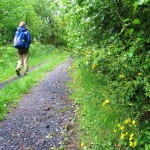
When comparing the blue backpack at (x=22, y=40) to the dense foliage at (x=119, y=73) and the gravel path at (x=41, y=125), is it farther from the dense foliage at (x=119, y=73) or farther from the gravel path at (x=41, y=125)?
the dense foliage at (x=119, y=73)

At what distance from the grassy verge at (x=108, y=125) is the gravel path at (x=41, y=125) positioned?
0.92 ft

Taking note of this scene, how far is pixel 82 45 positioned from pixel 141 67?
8.87ft

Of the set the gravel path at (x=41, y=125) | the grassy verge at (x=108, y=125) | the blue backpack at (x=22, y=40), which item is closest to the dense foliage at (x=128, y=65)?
the grassy verge at (x=108, y=125)

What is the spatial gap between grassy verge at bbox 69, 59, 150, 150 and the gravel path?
279 mm

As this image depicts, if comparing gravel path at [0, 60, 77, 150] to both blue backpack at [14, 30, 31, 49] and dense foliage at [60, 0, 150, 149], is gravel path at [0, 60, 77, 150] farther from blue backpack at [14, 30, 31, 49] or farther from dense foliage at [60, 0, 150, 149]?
blue backpack at [14, 30, 31, 49]

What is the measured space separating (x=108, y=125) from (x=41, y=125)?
5.48 ft

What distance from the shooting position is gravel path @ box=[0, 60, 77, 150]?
15.4 feet

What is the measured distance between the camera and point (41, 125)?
5.47 metres

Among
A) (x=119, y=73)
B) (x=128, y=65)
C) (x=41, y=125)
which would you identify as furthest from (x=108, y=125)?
(x=41, y=125)

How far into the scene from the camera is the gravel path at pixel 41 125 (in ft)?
15.4

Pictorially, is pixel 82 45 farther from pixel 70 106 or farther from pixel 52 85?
pixel 52 85

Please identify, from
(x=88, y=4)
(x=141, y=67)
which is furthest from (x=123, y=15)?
(x=141, y=67)

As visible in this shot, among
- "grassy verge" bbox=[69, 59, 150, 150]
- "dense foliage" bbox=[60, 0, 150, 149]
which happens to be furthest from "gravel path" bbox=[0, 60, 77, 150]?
"dense foliage" bbox=[60, 0, 150, 149]

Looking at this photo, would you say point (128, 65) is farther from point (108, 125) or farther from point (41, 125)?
point (41, 125)
